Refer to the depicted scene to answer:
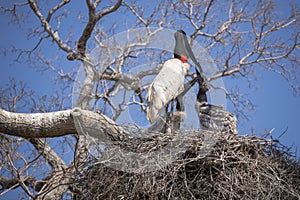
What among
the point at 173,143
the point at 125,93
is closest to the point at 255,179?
the point at 173,143

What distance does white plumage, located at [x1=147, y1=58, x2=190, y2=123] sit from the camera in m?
5.05

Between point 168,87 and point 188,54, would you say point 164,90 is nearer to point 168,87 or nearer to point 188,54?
point 168,87

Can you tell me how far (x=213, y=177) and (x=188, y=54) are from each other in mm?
1971

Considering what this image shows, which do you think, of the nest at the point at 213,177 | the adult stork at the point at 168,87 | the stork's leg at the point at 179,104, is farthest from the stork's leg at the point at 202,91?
the nest at the point at 213,177

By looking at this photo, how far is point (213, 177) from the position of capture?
417cm

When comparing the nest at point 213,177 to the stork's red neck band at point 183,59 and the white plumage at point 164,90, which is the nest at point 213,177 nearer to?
the white plumage at point 164,90

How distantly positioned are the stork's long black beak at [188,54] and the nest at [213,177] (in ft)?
3.61

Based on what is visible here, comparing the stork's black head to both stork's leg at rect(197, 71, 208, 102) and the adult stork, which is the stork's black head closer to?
the adult stork

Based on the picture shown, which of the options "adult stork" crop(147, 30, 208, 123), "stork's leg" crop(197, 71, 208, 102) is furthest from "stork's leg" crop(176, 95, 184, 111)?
"stork's leg" crop(197, 71, 208, 102)

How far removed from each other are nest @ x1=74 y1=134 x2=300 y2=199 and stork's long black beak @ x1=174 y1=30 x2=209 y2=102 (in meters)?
1.10

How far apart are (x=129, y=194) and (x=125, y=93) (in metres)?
3.78

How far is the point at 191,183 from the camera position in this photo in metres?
4.13

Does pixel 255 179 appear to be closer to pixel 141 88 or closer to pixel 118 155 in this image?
pixel 118 155

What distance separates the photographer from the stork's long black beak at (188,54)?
5.42 meters
